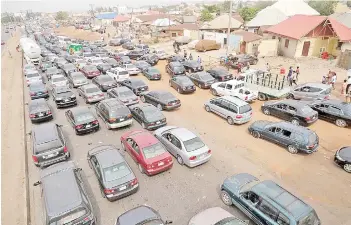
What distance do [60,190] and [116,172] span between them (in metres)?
2.26

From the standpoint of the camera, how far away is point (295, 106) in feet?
55.4

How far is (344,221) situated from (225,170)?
5.19m

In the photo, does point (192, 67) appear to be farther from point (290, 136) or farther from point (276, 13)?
point (276, 13)

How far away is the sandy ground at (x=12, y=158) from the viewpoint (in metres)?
10.6

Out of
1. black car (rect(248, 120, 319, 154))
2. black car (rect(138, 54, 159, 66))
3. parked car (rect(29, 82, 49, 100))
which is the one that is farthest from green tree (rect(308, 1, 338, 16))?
parked car (rect(29, 82, 49, 100))

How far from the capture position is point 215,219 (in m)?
8.52

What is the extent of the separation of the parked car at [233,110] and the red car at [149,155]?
22.0 ft

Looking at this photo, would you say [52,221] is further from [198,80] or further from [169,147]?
[198,80]

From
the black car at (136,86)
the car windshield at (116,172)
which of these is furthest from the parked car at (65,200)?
the black car at (136,86)

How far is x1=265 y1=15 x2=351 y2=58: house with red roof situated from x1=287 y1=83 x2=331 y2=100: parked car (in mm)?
14255

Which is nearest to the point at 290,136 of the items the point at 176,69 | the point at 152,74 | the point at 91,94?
the point at 91,94

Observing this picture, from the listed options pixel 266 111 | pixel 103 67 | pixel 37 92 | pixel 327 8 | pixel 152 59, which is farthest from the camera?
pixel 327 8

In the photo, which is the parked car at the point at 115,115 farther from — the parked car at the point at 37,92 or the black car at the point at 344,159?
the black car at the point at 344,159

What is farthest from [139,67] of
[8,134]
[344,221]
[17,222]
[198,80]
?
[344,221]
